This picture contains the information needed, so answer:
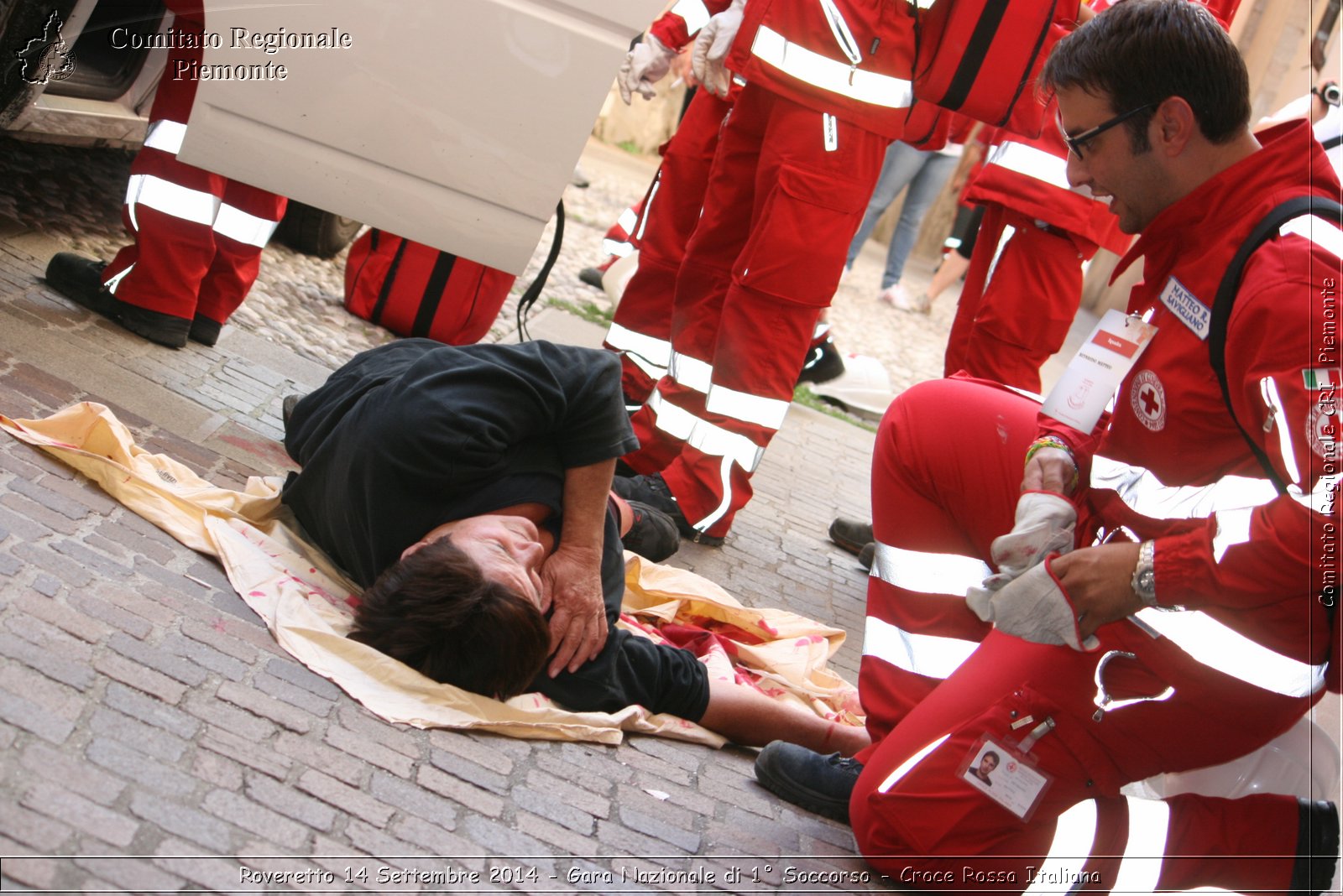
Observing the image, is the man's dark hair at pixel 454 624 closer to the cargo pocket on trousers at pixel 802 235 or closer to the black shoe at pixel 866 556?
the cargo pocket on trousers at pixel 802 235

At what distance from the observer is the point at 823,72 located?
3676 mm

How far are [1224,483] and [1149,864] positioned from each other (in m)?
0.71

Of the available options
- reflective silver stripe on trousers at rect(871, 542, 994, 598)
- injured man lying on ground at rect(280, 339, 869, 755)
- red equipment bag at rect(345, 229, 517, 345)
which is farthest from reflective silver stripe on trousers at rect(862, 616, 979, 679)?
red equipment bag at rect(345, 229, 517, 345)

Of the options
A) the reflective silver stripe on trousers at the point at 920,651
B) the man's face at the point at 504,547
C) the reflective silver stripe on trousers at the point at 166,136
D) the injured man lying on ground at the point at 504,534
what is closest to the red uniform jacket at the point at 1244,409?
the reflective silver stripe on trousers at the point at 920,651

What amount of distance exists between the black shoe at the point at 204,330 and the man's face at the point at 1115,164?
9.00ft

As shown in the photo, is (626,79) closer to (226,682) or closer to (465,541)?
(465,541)

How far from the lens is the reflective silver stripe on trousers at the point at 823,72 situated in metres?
3.67

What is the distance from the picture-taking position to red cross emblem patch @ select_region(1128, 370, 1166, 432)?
243 centimetres

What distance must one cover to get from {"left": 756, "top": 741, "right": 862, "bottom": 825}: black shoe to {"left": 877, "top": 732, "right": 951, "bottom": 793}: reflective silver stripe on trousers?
0.20m

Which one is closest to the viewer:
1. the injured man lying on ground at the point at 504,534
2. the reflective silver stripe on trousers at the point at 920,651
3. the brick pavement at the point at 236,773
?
the brick pavement at the point at 236,773

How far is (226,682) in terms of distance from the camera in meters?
2.34

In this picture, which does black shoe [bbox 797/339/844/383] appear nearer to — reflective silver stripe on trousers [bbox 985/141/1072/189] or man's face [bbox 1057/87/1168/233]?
reflective silver stripe on trousers [bbox 985/141/1072/189]

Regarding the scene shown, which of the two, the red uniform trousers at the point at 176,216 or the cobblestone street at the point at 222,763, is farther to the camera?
the red uniform trousers at the point at 176,216

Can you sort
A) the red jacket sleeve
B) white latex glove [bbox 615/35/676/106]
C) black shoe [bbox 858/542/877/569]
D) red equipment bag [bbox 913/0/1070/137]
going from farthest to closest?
black shoe [bbox 858/542/877/569] → white latex glove [bbox 615/35/676/106] → red equipment bag [bbox 913/0/1070/137] → the red jacket sleeve
